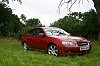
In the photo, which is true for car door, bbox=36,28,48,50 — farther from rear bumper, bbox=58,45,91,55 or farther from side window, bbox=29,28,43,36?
rear bumper, bbox=58,45,91,55

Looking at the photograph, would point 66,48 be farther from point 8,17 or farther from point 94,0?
point 8,17

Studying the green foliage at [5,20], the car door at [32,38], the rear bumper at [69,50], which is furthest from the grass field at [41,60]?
the green foliage at [5,20]

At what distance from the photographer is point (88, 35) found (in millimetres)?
28297

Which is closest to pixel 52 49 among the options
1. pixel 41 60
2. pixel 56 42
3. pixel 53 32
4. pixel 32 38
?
pixel 56 42

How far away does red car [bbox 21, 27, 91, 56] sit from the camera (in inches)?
554

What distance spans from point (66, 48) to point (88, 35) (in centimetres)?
1456

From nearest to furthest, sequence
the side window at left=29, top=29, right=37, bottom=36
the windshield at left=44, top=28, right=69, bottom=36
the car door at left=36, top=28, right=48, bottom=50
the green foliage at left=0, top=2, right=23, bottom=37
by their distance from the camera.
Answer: the car door at left=36, top=28, right=48, bottom=50
the windshield at left=44, top=28, right=69, bottom=36
the side window at left=29, top=29, right=37, bottom=36
the green foliage at left=0, top=2, right=23, bottom=37

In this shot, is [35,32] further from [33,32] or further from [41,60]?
[41,60]

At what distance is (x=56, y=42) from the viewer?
14.4 metres

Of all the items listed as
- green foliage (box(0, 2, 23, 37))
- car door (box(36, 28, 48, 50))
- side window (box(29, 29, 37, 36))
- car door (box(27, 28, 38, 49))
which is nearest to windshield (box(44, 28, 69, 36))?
car door (box(36, 28, 48, 50))

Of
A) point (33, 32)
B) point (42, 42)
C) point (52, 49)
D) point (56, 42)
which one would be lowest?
point (52, 49)

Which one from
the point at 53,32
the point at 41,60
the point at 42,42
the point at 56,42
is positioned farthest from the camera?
the point at 53,32

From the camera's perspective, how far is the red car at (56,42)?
14078 mm

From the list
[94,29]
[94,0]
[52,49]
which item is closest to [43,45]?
[52,49]
